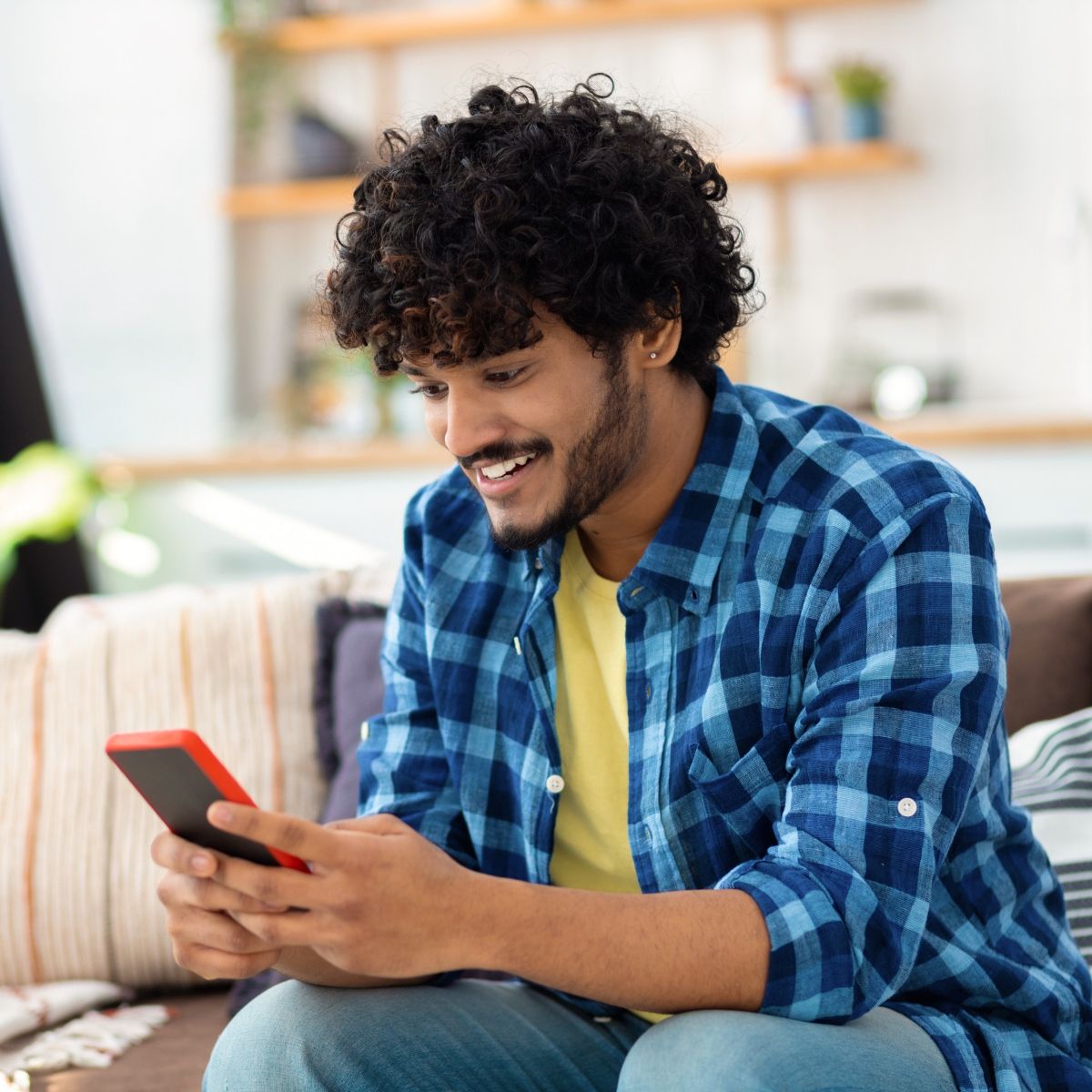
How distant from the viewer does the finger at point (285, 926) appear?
1023 mm

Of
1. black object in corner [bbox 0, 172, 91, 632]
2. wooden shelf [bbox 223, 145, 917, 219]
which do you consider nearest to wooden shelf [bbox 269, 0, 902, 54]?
wooden shelf [bbox 223, 145, 917, 219]

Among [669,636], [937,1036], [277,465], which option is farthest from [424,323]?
[277,465]

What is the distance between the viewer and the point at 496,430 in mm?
1278

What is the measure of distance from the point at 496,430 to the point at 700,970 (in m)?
0.48

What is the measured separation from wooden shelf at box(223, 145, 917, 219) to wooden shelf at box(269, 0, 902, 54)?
41 centimetres

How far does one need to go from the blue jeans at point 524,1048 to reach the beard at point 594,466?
412 mm

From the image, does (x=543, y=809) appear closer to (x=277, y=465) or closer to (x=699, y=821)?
(x=699, y=821)

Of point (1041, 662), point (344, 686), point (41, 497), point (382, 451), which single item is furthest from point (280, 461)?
point (1041, 662)

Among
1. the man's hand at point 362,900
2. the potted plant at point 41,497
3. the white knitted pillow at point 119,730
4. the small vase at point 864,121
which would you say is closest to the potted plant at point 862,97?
the small vase at point 864,121

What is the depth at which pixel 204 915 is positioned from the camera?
1.12 m

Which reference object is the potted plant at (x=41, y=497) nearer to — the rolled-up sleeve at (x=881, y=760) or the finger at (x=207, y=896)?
the finger at (x=207, y=896)

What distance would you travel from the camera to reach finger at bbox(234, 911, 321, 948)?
1023 millimetres

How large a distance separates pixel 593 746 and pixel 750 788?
19 cm

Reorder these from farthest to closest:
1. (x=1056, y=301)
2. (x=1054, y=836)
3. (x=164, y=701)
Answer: (x=1056, y=301) → (x=164, y=701) → (x=1054, y=836)
